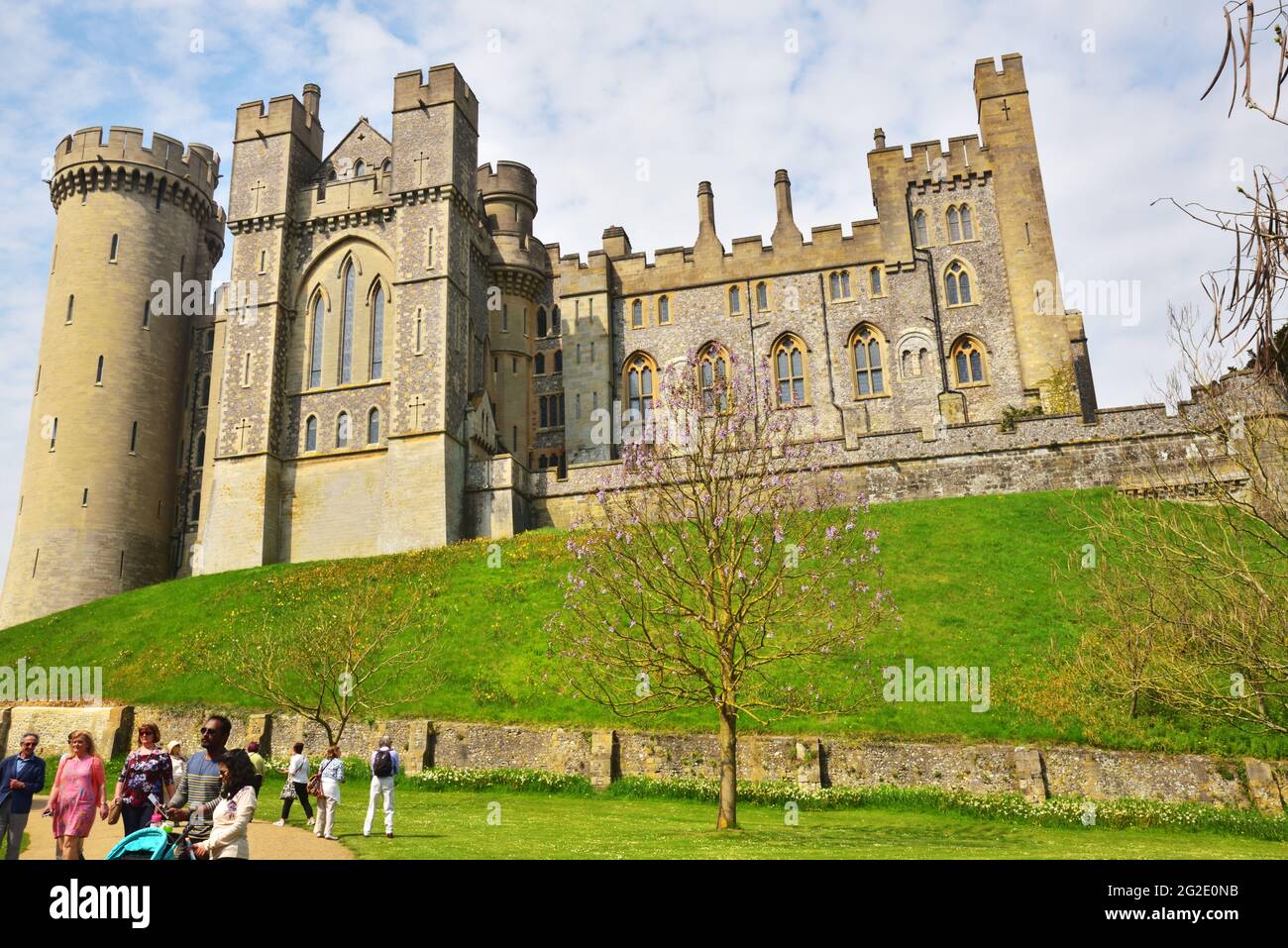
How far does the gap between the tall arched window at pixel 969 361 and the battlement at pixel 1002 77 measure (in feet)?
38.3

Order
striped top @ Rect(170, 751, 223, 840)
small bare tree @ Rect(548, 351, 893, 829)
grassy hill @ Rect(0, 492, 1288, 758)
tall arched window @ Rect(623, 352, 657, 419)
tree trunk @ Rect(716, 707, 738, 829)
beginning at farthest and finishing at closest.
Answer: tall arched window @ Rect(623, 352, 657, 419) < grassy hill @ Rect(0, 492, 1288, 758) < small bare tree @ Rect(548, 351, 893, 829) < tree trunk @ Rect(716, 707, 738, 829) < striped top @ Rect(170, 751, 223, 840)

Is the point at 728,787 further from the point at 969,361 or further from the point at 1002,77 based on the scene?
the point at 1002,77

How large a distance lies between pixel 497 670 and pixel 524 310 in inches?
931

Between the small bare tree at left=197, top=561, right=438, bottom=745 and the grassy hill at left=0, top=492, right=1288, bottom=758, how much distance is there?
0.31 metres

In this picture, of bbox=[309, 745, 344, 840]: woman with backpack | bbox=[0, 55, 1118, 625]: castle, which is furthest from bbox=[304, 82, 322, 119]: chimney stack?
bbox=[309, 745, 344, 840]: woman with backpack

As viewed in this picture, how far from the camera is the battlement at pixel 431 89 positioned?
Result: 38188 millimetres

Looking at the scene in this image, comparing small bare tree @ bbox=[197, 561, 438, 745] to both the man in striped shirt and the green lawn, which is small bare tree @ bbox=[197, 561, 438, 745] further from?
the man in striped shirt

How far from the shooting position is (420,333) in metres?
36.1

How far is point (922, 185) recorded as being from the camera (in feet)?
137

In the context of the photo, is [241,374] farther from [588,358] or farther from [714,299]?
[714,299]

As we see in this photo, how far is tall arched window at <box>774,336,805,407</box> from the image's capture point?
138 ft
